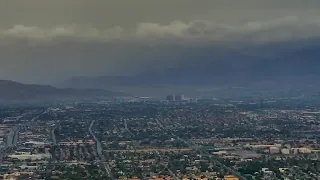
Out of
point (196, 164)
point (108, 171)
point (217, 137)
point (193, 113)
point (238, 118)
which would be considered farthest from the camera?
point (193, 113)

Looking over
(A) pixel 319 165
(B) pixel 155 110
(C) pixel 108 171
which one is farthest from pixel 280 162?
(B) pixel 155 110

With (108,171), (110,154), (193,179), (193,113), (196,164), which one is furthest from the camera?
(193,113)

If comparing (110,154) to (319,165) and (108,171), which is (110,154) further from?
(319,165)

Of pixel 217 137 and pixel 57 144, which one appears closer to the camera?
Answer: pixel 57 144

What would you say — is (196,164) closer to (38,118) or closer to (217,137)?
(217,137)

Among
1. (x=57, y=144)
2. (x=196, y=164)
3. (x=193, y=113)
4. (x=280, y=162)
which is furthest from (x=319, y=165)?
(x=193, y=113)

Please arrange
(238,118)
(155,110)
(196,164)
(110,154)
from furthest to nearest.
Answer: (155,110), (238,118), (110,154), (196,164)
